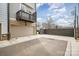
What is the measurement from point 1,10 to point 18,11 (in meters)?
0.35

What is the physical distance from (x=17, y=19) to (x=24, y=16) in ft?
0.54

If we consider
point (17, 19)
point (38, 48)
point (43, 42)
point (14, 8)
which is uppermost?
point (14, 8)

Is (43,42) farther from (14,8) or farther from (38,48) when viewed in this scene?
(14,8)

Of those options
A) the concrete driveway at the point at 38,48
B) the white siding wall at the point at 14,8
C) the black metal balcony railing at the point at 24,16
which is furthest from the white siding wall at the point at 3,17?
the concrete driveway at the point at 38,48

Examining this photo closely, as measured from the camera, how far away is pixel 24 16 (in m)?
3.07

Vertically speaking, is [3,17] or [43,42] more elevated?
[3,17]

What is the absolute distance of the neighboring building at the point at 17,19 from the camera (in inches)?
118

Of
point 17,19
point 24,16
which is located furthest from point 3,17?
point 24,16

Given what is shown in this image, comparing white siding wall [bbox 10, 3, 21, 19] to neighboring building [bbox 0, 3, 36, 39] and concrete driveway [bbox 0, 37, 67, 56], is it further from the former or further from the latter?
concrete driveway [bbox 0, 37, 67, 56]

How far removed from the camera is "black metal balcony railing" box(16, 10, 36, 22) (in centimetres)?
304

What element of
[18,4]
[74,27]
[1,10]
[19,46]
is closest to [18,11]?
[18,4]

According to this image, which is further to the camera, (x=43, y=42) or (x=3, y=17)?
(x=43, y=42)

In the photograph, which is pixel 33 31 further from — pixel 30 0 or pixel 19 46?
pixel 30 0

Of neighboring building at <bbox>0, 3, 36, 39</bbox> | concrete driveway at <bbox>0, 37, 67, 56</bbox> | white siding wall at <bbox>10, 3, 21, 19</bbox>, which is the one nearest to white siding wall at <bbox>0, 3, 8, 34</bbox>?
neighboring building at <bbox>0, 3, 36, 39</bbox>
